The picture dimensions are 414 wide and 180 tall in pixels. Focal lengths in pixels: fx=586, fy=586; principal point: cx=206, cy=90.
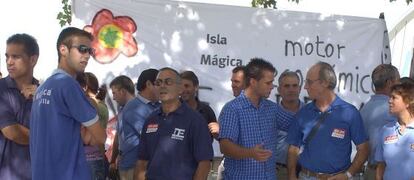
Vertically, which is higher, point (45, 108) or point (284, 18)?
point (284, 18)

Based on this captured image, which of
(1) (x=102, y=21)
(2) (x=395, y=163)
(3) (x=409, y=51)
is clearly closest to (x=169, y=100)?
(2) (x=395, y=163)

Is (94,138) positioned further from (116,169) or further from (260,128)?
(116,169)

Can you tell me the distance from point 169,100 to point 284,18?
3.35 meters

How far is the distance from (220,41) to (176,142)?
9.92 feet

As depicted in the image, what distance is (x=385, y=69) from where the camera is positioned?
5.05 m

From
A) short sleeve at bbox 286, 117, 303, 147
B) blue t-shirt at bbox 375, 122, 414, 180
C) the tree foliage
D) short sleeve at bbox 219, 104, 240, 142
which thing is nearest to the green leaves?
the tree foliage

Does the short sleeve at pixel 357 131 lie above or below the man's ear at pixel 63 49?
below

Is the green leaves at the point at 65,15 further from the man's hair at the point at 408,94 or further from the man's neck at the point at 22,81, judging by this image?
the man's hair at the point at 408,94

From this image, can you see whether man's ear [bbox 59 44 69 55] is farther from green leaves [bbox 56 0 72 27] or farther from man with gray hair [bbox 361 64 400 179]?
green leaves [bbox 56 0 72 27]

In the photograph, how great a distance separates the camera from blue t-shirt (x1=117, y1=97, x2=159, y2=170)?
17.2 ft

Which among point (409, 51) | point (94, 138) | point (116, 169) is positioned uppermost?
point (409, 51)

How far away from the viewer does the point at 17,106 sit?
385 centimetres

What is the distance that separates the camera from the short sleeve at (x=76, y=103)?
325 centimetres

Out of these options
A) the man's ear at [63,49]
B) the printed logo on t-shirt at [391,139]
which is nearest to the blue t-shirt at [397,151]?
the printed logo on t-shirt at [391,139]
